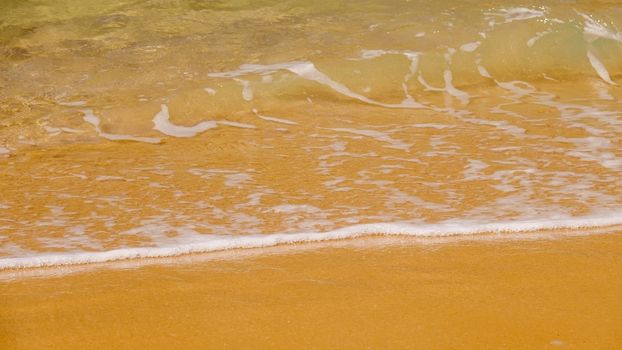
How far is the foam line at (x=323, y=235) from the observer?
318 cm

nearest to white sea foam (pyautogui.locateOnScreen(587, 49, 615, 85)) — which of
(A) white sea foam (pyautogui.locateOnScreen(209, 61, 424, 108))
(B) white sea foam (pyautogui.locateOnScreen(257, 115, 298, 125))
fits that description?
(A) white sea foam (pyautogui.locateOnScreen(209, 61, 424, 108))

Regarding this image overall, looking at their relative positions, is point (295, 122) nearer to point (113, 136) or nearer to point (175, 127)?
point (175, 127)

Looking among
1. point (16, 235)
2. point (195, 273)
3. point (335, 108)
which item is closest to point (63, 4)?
point (335, 108)

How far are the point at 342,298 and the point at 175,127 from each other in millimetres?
2787

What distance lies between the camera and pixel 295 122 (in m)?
5.39

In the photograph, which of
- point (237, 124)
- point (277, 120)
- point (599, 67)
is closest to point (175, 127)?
point (237, 124)

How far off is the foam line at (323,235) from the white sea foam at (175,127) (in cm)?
195

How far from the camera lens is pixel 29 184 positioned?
418 cm

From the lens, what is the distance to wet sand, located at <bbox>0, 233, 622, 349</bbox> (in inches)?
101

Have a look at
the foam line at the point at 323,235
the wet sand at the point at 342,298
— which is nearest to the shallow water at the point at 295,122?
the foam line at the point at 323,235

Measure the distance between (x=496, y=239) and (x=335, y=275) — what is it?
66cm

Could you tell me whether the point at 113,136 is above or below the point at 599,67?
above

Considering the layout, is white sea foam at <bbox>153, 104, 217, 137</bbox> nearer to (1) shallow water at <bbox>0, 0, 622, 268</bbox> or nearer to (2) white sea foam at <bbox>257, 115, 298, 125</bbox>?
(1) shallow water at <bbox>0, 0, 622, 268</bbox>

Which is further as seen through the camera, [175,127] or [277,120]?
[277,120]
